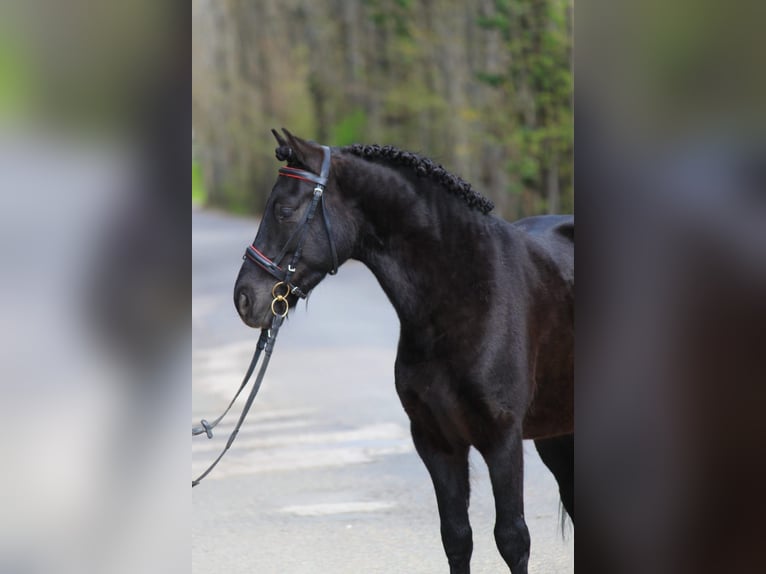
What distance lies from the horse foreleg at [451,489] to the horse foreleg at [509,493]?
176 millimetres

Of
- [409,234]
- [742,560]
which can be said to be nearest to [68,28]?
[742,560]

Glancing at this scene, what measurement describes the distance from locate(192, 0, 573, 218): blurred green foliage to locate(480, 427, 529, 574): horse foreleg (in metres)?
1.38

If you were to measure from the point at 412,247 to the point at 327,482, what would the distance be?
339 centimetres

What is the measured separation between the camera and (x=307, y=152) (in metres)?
3.82

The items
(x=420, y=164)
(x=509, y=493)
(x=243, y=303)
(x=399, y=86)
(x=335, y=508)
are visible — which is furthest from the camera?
(x=399, y=86)

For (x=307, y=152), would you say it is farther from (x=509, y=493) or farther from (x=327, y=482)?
(x=327, y=482)

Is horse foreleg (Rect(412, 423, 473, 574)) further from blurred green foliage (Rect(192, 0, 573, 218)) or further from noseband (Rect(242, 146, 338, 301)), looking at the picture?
blurred green foliage (Rect(192, 0, 573, 218))

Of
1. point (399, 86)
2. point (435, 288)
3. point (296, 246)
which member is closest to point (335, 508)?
point (435, 288)

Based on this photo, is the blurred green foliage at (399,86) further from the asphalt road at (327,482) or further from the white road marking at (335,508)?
the white road marking at (335,508)

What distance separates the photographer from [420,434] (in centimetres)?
409

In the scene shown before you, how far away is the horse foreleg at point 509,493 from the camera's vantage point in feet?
12.7

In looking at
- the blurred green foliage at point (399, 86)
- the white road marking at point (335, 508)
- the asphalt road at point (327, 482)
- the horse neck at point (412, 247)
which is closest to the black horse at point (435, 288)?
the horse neck at point (412, 247)

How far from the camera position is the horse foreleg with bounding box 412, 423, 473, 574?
4086 mm

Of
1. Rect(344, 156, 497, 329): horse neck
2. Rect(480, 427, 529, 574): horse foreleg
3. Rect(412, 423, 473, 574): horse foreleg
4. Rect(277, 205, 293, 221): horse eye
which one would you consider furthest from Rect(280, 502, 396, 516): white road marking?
Rect(277, 205, 293, 221): horse eye
